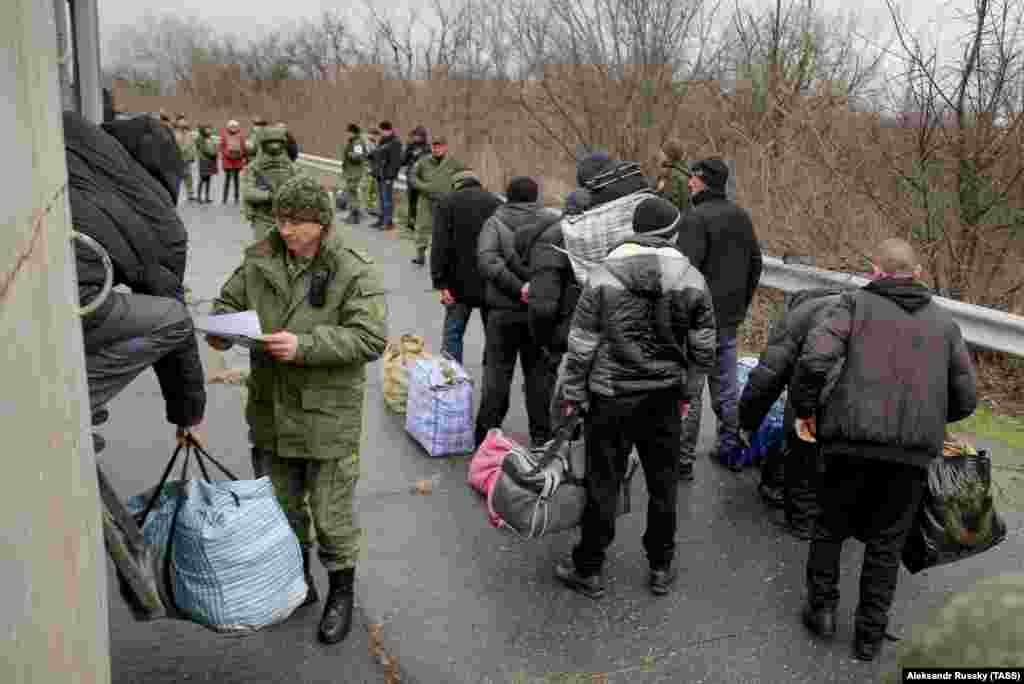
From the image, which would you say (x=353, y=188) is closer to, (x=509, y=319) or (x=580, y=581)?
(x=509, y=319)

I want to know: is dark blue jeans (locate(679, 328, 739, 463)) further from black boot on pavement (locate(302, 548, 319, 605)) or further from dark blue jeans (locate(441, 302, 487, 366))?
black boot on pavement (locate(302, 548, 319, 605))

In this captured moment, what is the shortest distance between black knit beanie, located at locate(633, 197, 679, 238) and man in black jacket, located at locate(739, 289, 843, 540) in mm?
758

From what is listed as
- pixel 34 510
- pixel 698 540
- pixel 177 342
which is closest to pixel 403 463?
pixel 698 540

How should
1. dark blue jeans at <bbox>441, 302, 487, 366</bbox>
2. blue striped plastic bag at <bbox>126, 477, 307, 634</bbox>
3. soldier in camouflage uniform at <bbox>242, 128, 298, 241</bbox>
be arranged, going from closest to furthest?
blue striped plastic bag at <bbox>126, 477, 307, 634</bbox> → dark blue jeans at <bbox>441, 302, 487, 366</bbox> → soldier in camouflage uniform at <bbox>242, 128, 298, 241</bbox>

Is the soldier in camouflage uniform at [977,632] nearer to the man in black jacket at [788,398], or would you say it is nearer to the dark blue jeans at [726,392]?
the man in black jacket at [788,398]

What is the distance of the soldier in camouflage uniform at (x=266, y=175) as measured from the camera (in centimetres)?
976

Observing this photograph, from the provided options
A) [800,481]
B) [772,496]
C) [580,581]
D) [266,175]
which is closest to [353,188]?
[266,175]

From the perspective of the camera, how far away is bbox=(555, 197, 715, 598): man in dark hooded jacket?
4180 mm

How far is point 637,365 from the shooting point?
419cm

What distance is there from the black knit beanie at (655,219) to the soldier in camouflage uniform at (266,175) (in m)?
6.22

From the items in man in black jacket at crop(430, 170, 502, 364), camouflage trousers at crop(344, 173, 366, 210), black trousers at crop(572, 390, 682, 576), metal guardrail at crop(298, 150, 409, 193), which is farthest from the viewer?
metal guardrail at crop(298, 150, 409, 193)

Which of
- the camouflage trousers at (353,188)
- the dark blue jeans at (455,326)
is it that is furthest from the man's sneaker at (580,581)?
the camouflage trousers at (353,188)

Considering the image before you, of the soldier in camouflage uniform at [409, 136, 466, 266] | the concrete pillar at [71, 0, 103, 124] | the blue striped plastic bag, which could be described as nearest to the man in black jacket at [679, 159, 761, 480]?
the blue striped plastic bag

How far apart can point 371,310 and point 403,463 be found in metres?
2.40
